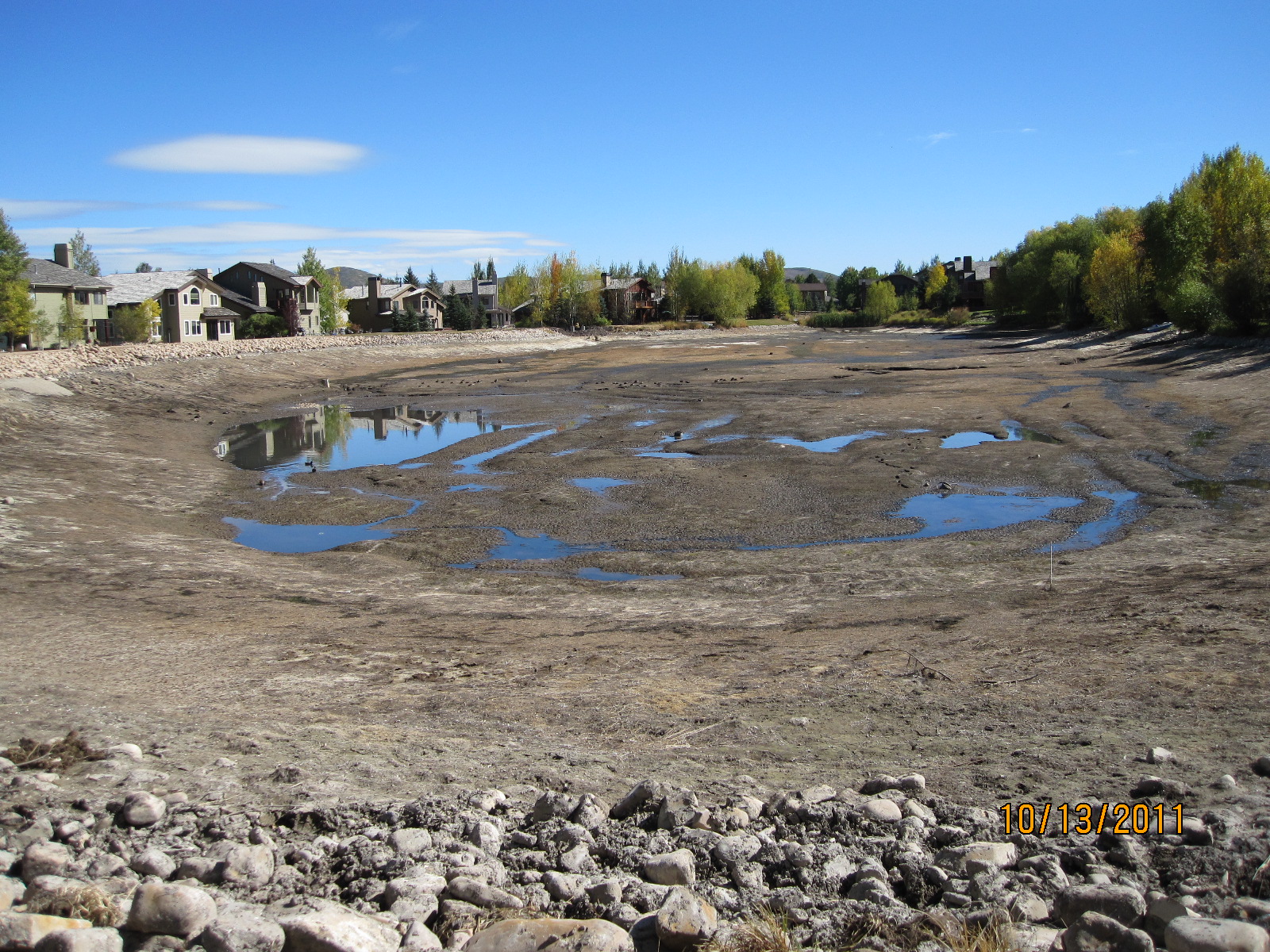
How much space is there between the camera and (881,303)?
14525 cm

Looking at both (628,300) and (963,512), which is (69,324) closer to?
(963,512)

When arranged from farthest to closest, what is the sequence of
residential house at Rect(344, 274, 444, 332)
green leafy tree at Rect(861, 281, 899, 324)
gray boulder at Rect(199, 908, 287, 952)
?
green leafy tree at Rect(861, 281, 899, 324), residential house at Rect(344, 274, 444, 332), gray boulder at Rect(199, 908, 287, 952)

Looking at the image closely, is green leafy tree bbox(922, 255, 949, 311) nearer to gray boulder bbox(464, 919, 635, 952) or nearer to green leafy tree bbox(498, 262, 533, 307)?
green leafy tree bbox(498, 262, 533, 307)

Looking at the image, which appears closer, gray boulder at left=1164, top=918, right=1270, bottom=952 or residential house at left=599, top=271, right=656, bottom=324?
gray boulder at left=1164, top=918, right=1270, bottom=952

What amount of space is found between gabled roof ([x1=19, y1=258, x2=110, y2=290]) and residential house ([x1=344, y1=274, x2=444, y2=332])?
156 feet

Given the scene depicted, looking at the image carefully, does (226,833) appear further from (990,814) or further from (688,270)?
(688,270)

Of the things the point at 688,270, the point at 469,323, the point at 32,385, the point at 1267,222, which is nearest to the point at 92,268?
the point at 469,323

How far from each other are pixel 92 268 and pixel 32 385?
121147 millimetres

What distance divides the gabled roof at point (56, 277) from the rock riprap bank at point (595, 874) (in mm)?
66606

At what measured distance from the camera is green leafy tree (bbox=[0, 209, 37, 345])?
54.4m

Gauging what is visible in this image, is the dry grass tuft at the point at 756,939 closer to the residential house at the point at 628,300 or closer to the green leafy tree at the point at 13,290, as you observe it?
the green leafy tree at the point at 13,290

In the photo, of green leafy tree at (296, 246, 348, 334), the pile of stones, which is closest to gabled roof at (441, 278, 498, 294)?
green leafy tree at (296, 246, 348, 334)

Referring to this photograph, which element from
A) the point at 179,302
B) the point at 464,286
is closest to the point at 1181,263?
the point at 179,302

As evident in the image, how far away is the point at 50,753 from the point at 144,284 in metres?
87.9
